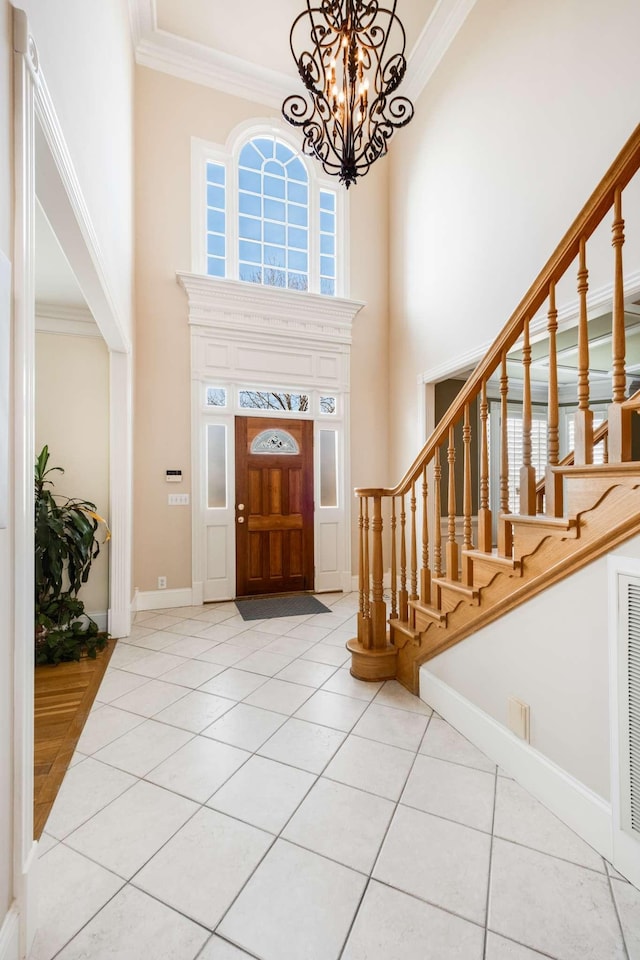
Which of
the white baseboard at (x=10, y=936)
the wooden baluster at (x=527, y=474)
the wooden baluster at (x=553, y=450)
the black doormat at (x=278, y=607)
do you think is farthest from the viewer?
the black doormat at (x=278, y=607)

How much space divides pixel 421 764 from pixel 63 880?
141 cm

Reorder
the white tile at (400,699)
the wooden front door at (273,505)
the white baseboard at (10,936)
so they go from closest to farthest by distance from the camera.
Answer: the white baseboard at (10,936), the white tile at (400,699), the wooden front door at (273,505)

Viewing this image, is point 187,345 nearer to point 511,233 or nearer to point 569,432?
point 511,233

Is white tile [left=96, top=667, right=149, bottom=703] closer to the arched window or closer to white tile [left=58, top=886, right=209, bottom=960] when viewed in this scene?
white tile [left=58, top=886, right=209, bottom=960]

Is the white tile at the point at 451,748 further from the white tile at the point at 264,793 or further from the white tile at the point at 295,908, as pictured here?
the white tile at the point at 295,908

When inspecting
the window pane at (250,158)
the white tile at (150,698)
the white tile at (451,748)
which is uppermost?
the window pane at (250,158)

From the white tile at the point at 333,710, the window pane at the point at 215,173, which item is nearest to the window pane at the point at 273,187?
the window pane at the point at 215,173

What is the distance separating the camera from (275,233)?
521cm

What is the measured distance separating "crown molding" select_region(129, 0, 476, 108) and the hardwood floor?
5.54 metres

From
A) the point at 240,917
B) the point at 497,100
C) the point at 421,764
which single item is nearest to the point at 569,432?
the point at 497,100

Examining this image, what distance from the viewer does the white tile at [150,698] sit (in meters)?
2.54

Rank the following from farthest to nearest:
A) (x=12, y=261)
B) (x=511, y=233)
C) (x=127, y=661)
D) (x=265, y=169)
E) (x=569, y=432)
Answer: (x=569, y=432)
(x=265, y=169)
(x=511, y=233)
(x=127, y=661)
(x=12, y=261)

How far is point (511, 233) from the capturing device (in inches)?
141

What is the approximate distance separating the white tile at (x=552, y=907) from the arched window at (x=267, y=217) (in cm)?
520
